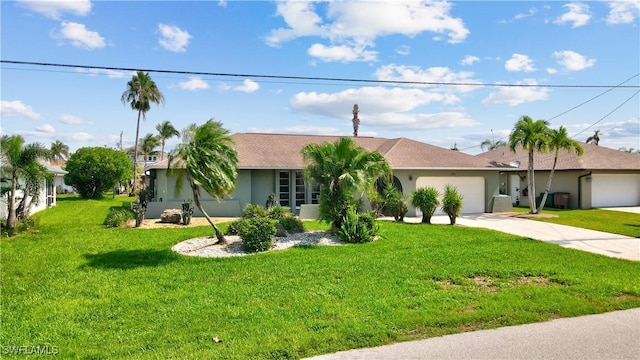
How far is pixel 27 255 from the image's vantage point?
32.3 feet

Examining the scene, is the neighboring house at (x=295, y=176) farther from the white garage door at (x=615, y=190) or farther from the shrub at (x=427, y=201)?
the white garage door at (x=615, y=190)

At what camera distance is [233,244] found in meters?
11.1

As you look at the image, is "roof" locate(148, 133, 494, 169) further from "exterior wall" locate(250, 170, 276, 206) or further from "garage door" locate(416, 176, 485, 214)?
"garage door" locate(416, 176, 485, 214)

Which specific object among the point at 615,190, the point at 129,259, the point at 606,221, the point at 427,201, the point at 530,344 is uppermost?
the point at 615,190

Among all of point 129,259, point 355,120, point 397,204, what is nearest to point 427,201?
point 397,204

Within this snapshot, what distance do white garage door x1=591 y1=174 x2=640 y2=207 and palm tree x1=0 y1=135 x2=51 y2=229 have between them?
28.1m

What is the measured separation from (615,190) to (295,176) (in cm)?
2041

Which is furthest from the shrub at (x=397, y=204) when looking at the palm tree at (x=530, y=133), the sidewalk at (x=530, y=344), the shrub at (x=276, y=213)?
the sidewalk at (x=530, y=344)

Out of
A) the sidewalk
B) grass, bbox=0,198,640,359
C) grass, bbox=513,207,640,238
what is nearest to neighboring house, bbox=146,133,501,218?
grass, bbox=513,207,640,238

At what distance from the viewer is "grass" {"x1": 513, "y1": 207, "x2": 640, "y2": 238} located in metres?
14.8

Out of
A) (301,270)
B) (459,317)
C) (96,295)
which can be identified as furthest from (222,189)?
(459,317)

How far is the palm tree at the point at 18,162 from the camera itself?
12953mm

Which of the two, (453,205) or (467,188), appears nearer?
(453,205)

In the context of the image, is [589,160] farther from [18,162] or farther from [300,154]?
[18,162]
